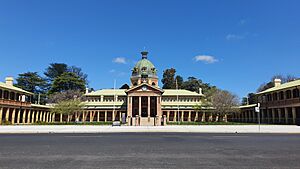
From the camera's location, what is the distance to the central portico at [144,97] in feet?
200

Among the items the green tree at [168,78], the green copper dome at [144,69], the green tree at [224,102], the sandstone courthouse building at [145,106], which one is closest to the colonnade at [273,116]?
the sandstone courthouse building at [145,106]

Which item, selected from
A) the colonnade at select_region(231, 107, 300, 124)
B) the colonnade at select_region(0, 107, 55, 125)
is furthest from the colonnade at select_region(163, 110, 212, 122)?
the colonnade at select_region(0, 107, 55, 125)

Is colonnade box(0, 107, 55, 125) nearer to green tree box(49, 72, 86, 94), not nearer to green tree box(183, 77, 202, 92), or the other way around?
green tree box(49, 72, 86, 94)

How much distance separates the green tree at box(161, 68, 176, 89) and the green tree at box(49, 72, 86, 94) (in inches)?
1674

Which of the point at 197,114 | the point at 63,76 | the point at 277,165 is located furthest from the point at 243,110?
the point at 277,165

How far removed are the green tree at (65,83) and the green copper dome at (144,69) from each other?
943 inches

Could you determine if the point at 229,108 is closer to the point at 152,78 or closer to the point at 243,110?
the point at 243,110

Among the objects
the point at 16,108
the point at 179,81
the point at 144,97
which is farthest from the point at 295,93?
the point at 179,81

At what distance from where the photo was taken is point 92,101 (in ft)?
286

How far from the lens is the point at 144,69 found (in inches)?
3401

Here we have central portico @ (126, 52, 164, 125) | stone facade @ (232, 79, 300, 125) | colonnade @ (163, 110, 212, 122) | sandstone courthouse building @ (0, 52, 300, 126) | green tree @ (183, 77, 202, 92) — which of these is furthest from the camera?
green tree @ (183, 77, 202, 92)

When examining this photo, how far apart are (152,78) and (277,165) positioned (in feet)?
253

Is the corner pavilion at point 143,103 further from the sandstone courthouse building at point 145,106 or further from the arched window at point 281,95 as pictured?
the arched window at point 281,95

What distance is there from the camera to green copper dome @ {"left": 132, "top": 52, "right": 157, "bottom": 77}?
85812 mm
